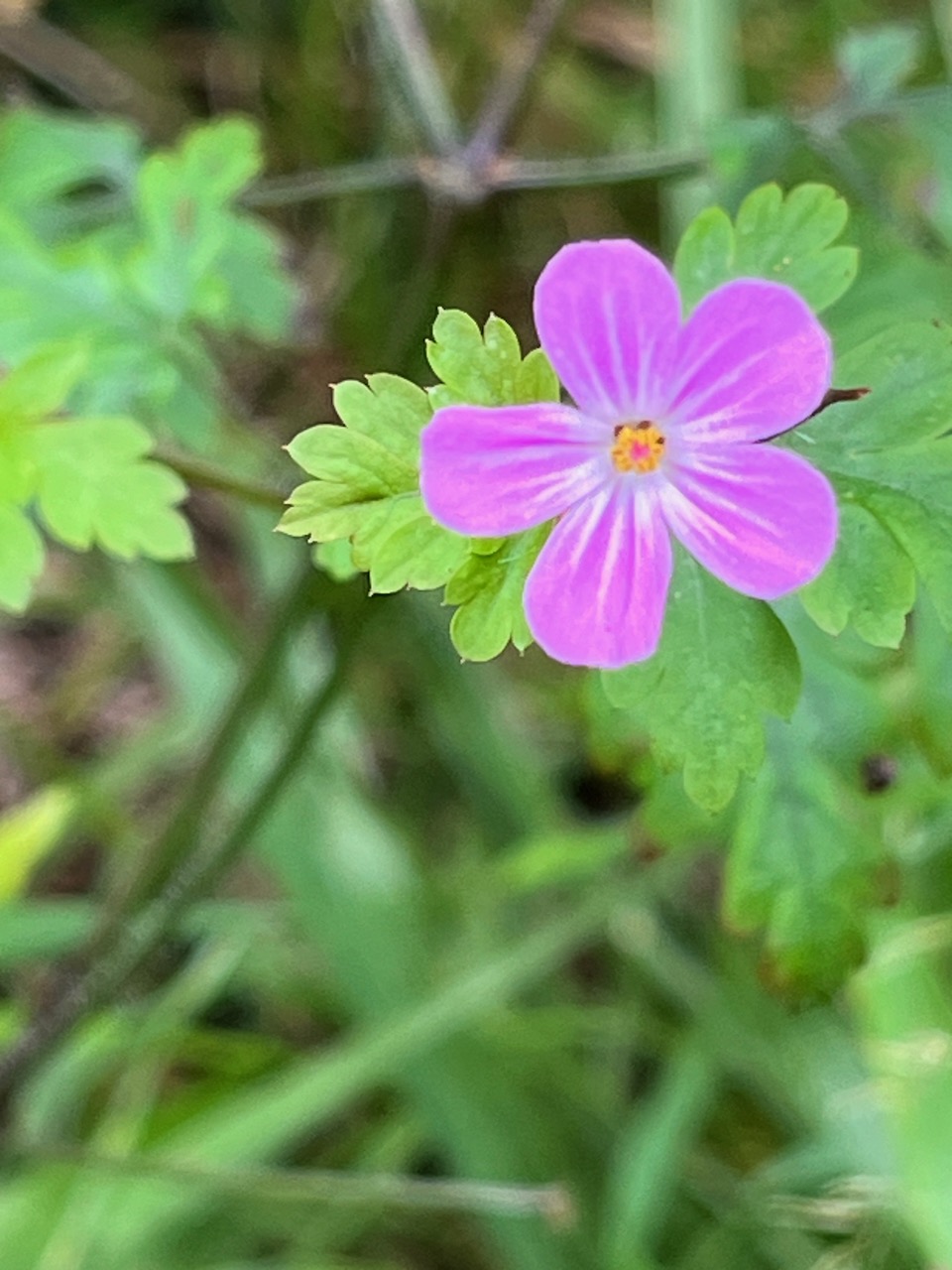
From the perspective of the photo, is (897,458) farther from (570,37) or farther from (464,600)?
(570,37)

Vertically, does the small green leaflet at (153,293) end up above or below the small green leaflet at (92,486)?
above

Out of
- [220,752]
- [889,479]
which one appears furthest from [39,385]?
[889,479]

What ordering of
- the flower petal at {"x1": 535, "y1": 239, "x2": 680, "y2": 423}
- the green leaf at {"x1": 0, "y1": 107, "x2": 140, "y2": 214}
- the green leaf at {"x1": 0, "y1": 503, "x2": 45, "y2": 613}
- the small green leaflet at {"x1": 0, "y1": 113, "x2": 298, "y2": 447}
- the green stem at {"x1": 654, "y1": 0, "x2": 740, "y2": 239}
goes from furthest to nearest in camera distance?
1. the green stem at {"x1": 654, "y1": 0, "x2": 740, "y2": 239}
2. the green leaf at {"x1": 0, "y1": 107, "x2": 140, "y2": 214}
3. the small green leaflet at {"x1": 0, "y1": 113, "x2": 298, "y2": 447}
4. the green leaf at {"x1": 0, "y1": 503, "x2": 45, "y2": 613}
5. the flower petal at {"x1": 535, "y1": 239, "x2": 680, "y2": 423}

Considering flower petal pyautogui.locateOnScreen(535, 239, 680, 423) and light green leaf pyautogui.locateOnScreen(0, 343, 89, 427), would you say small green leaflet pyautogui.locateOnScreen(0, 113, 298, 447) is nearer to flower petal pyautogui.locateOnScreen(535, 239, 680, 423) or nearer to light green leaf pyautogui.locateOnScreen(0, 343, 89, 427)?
light green leaf pyautogui.locateOnScreen(0, 343, 89, 427)

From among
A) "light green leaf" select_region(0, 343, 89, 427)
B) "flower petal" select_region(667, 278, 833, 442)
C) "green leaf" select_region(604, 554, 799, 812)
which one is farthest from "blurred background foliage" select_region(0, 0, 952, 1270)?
"flower petal" select_region(667, 278, 833, 442)

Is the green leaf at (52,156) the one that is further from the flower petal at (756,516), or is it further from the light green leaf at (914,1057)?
the light green leaf at (914,1057)

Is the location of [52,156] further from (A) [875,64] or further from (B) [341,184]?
(A) [875,64]

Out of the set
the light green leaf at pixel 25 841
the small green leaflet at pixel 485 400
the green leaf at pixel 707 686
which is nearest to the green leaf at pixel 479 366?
the small green leaflet at pixel 485 400
